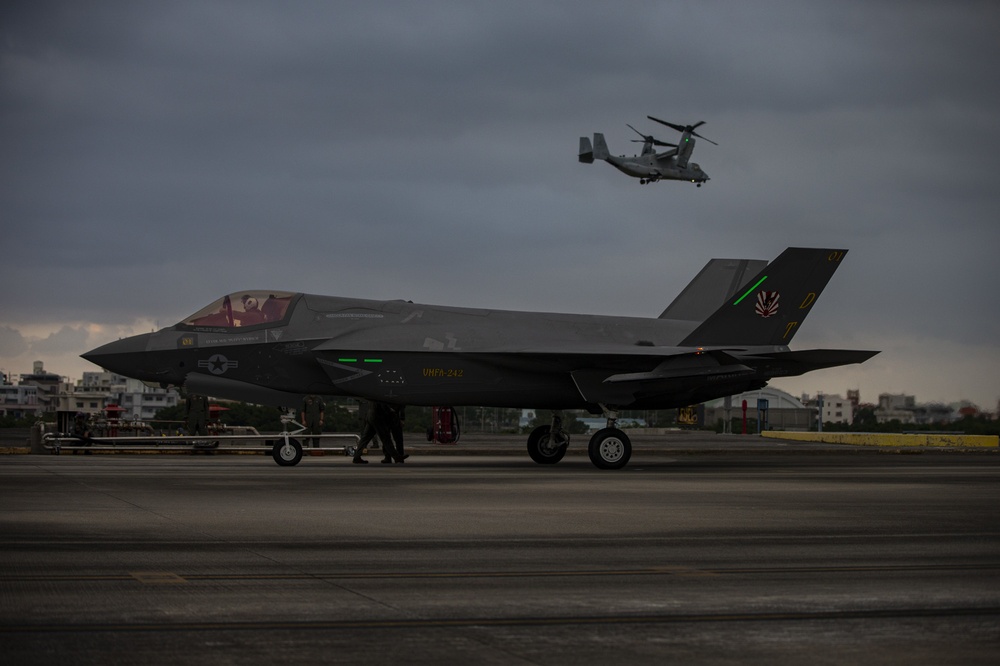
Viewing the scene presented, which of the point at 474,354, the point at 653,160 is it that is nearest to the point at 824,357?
the point at 474,354

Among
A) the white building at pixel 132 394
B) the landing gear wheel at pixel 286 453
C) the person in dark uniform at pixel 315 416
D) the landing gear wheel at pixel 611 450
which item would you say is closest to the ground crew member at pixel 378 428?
the landing gear wheel at pixel 286 453

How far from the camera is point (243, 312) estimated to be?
2150 centimetres

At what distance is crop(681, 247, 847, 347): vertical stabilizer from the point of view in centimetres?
2188

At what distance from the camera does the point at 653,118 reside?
78.0 meters

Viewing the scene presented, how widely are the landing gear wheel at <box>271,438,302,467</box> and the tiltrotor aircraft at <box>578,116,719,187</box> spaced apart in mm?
51145

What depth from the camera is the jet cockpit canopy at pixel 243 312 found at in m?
21.4

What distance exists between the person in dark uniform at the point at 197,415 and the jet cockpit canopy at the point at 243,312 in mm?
9364

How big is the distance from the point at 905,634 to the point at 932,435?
34687mm

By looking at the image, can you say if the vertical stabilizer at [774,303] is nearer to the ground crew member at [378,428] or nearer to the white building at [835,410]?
the ground crew member at [378,428]

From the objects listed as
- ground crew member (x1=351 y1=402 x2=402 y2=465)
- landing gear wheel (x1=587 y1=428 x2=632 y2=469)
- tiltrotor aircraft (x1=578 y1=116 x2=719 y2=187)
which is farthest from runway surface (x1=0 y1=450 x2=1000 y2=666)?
tiltrotor aircraft (x1=578 y1=116 x2=719 y2=187)

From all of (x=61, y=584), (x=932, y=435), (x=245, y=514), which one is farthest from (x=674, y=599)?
(x=932, y=435)

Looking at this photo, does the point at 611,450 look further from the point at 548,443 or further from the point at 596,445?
the point at 548,443

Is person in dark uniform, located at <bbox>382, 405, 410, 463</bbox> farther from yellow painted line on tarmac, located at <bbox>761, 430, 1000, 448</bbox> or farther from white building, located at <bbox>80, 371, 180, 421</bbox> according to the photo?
white building, located at <bbox>80, 371, 180, 421</bbox>

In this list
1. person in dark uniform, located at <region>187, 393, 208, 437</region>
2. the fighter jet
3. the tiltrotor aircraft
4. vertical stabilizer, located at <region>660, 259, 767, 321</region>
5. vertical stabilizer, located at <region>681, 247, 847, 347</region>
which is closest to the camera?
the fighter jet
